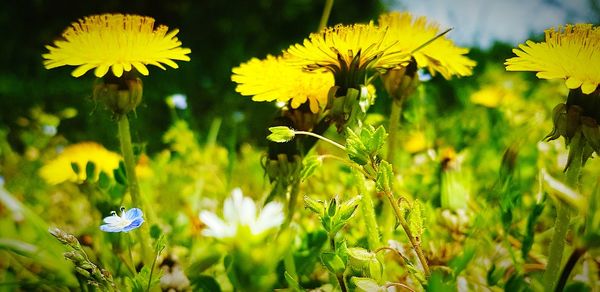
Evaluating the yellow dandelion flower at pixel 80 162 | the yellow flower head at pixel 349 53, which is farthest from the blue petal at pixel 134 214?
the yellow dandelion flower at pixel 80 162

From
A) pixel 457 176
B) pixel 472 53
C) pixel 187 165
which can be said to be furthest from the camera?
pixel 472 53

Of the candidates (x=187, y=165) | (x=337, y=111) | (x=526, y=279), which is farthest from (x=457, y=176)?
(x=187, y=165)

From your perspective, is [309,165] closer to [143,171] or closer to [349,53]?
[349,53]

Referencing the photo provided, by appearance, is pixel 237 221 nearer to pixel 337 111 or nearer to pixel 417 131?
pixel 337 111

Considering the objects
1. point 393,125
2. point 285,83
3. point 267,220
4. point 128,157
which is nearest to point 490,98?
point 393,125

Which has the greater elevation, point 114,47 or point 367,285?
point 114,47

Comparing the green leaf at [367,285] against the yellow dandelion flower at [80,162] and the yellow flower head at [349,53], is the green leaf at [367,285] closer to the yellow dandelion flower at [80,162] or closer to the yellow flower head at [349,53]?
the yellow flower head at [349,53]

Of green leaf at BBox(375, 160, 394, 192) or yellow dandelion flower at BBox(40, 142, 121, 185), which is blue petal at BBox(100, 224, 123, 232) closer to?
green leaf at BBox(375, 160, 394, 192)
